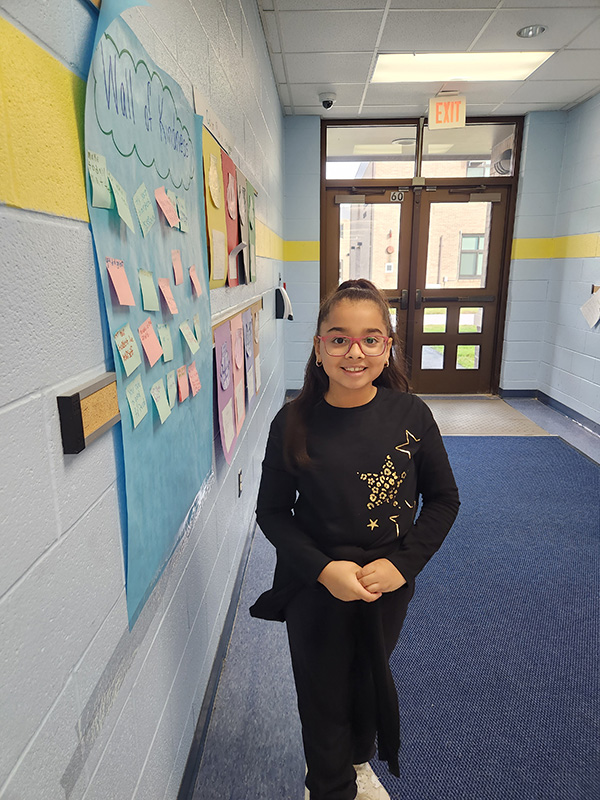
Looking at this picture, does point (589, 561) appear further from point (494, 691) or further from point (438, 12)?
point (438, 12)

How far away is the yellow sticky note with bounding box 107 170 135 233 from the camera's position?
762 mm

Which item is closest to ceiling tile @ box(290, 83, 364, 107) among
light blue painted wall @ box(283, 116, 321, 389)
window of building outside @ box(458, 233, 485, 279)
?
light blue painted wall @ box(283, 116, 321, 389)

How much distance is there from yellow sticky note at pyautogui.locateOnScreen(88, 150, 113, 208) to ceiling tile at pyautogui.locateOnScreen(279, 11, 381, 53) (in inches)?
106

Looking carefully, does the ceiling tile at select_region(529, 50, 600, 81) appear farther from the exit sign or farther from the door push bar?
the door push bar

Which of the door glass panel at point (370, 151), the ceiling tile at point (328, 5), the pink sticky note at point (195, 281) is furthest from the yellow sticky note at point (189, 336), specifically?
the door glass panel at point (370, 151)

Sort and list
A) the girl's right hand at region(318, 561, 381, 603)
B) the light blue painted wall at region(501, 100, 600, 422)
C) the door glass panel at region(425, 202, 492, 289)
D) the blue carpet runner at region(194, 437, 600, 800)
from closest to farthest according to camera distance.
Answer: the girl's right hand at region(318, 561, 381, 603), the blue carpet runner at region(194, 437, 600, 800), the light blue painted wall at region(501, 100, 600, 422), the door glass panel at region(425, 202, 492, 289)

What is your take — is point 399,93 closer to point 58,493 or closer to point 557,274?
point 557,274

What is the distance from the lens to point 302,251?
15.9 feet

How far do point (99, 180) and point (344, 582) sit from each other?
0.83 metres

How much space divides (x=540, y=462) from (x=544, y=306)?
2.10 metres

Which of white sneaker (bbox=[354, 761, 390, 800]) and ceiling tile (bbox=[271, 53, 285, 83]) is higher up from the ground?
ceiling tile (bbox=[271, 53, 285, 83])

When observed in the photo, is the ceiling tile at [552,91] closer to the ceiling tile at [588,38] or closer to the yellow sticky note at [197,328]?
the ceiling tile at [588,38]

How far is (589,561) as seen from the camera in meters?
2.27

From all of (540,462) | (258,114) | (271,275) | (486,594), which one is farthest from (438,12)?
(486,594)
